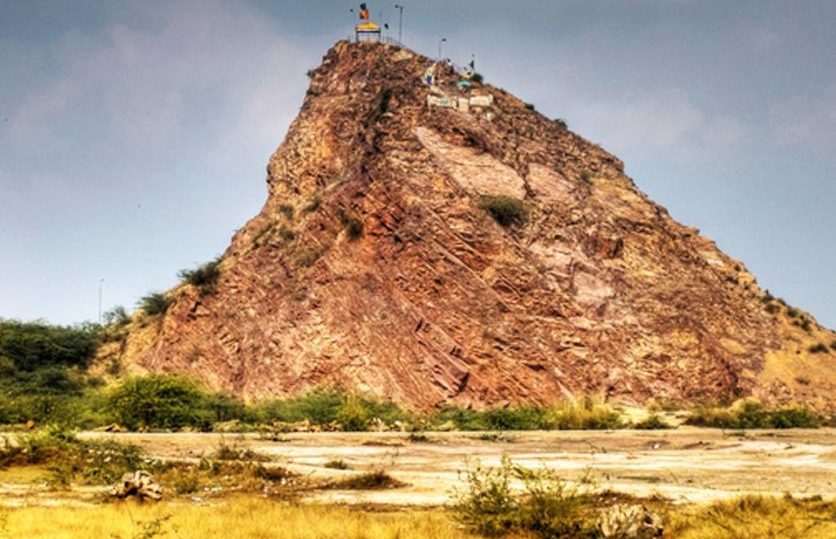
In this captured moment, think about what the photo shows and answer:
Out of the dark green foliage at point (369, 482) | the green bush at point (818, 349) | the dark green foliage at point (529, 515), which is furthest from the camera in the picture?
the green bush at point (818, 349)

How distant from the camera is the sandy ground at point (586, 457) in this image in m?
12.1

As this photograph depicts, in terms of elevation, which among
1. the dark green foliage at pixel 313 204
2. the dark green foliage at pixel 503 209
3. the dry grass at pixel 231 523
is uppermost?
the dark green foliage at pixel 313 204

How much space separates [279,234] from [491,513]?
35980mm

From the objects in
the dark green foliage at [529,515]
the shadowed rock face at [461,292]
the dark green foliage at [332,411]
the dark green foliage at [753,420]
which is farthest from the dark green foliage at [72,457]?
the dark green foliage at [753,420]

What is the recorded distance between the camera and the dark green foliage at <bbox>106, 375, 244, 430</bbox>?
25750 mm

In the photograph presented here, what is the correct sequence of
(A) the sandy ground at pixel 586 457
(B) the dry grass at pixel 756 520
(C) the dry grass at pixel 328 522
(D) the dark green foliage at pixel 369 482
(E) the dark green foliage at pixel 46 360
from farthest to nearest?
(E) the dark green foliage at pixel 46 360 → (D) the dark green foliage at pixel 369 482 → (A) the sandy ground at pixel 586 457 → (C) the dry grass at pixel 328 522 → (B) the dry grass at pixel 756 520

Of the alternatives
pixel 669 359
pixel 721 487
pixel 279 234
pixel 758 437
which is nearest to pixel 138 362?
pixel 279 234

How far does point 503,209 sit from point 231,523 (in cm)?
3172

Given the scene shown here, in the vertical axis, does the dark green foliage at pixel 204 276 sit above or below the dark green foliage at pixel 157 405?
above

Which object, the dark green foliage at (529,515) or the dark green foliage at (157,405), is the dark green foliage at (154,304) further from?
the dark green foliage at (529,515)

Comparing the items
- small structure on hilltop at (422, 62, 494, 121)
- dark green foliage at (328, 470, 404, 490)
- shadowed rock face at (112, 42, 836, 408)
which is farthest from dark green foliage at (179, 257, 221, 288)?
dark green foliage at (328, 470, 404, 490)

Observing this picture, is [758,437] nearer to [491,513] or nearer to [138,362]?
[491,513]

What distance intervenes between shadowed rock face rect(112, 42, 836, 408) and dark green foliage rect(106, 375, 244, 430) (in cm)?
926

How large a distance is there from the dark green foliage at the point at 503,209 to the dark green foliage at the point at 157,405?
57.7ft
